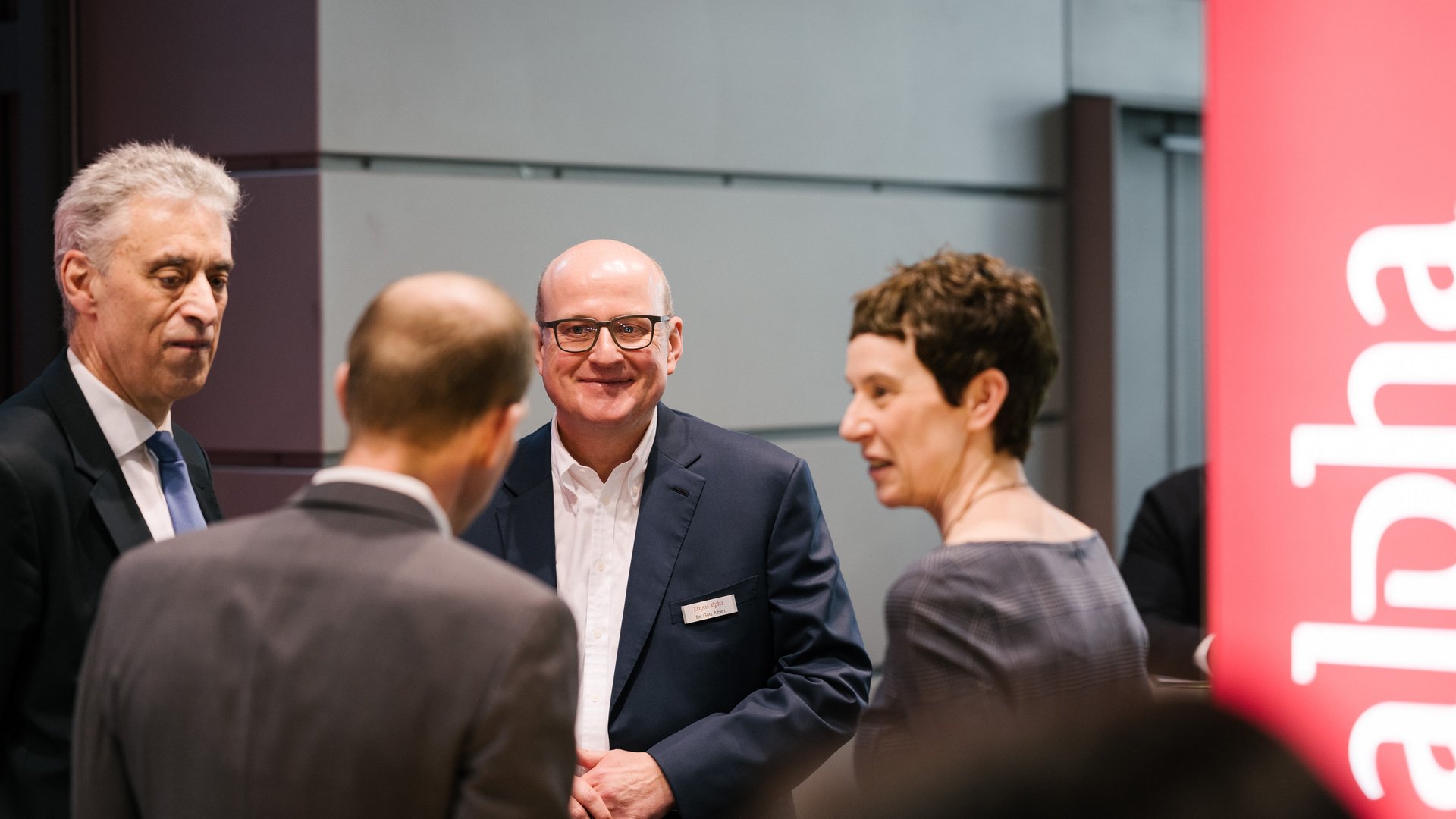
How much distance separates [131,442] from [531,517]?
25.6 inches

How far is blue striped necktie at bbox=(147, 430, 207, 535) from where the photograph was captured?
7.01 ft

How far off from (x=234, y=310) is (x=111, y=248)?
1.34 metres

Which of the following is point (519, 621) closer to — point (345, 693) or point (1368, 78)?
point (345, 693)

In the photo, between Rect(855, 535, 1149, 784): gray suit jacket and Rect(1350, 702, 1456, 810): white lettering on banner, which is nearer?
Rect(855, 535, 1149, 784): gray suit jacket

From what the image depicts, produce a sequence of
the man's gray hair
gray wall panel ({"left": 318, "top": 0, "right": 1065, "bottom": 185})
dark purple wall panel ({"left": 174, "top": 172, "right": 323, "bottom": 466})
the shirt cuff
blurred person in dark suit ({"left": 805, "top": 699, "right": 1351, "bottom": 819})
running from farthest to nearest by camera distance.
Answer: gray wall panel ({"left": 318, "top": 0, "right": 1065, "bottom": 185}) → dark purple wall panel ({"left": 174, "top": 172, "right": 323, "bottom": 466}) → the shirt cuff → the man's gray hair → blurred person in dark suit ({"left": 805, "top": 699, "right": 1351, "bottom": 819})

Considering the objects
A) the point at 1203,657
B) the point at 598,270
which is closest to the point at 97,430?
the point at 598,270

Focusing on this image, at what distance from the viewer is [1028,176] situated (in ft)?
16.9

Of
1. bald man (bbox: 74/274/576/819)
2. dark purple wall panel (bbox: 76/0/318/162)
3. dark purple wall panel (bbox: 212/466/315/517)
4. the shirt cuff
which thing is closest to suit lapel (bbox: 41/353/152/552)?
bald man (bbox: 74/274/576/819)

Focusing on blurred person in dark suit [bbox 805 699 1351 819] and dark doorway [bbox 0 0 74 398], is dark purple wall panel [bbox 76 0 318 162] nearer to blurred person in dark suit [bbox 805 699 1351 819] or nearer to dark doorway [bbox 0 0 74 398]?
dark doorway [bbox 0 0 74 398]

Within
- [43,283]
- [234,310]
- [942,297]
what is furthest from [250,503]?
[942,297]

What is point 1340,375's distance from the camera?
7.33 ft

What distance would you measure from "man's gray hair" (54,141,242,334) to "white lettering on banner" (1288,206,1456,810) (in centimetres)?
176

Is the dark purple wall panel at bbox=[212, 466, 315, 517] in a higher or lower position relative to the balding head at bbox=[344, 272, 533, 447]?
lower

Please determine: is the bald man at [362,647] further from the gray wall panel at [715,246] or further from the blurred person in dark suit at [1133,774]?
the gray wall panel at [715,246]
